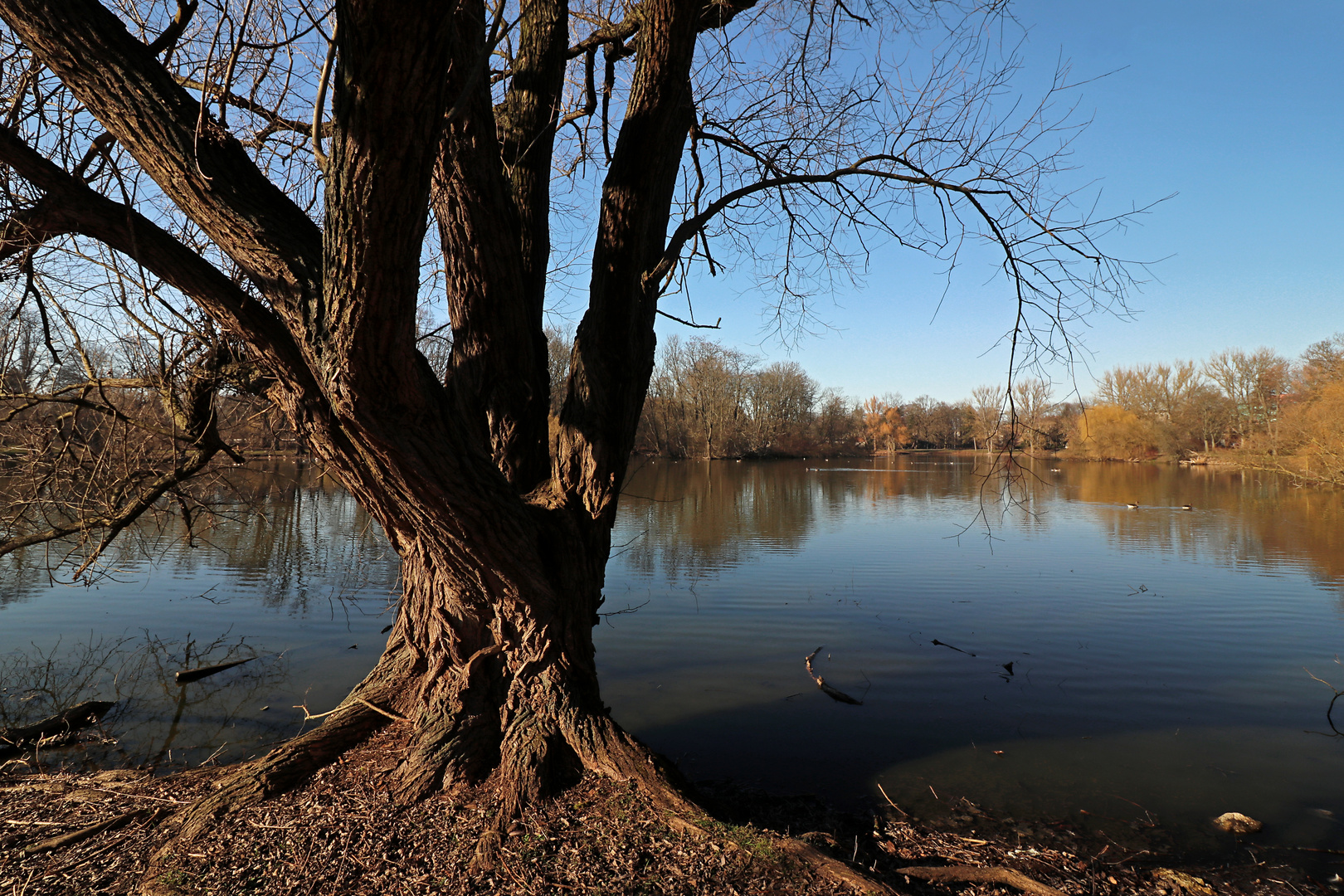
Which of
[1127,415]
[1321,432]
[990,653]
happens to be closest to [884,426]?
[1127,415]

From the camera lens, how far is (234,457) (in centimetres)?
456

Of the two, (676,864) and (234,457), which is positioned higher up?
(234,457)

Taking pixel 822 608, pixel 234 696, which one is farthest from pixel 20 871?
pixel 822 608

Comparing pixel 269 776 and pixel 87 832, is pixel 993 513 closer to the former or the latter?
pixel 269 776

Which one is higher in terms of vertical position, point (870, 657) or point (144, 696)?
point (144, 696)

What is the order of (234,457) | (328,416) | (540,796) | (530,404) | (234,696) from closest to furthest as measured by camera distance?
(328,416) < (540,796) < (530,404) < (234,457) < (234,696)

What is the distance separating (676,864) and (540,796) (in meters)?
0.78

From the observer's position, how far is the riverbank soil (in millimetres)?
2791

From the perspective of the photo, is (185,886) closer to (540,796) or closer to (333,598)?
(540,796)

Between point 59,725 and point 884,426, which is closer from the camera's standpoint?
point 59,725

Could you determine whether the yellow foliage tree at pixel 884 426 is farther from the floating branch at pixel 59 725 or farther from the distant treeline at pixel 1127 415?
the floating branch at pixel 59 725

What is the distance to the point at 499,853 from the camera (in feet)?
9.71

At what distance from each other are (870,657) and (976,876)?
14.9 ft

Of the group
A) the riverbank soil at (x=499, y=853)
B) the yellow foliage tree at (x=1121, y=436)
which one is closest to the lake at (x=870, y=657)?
the riverbank soil at (x=499, y=853)
